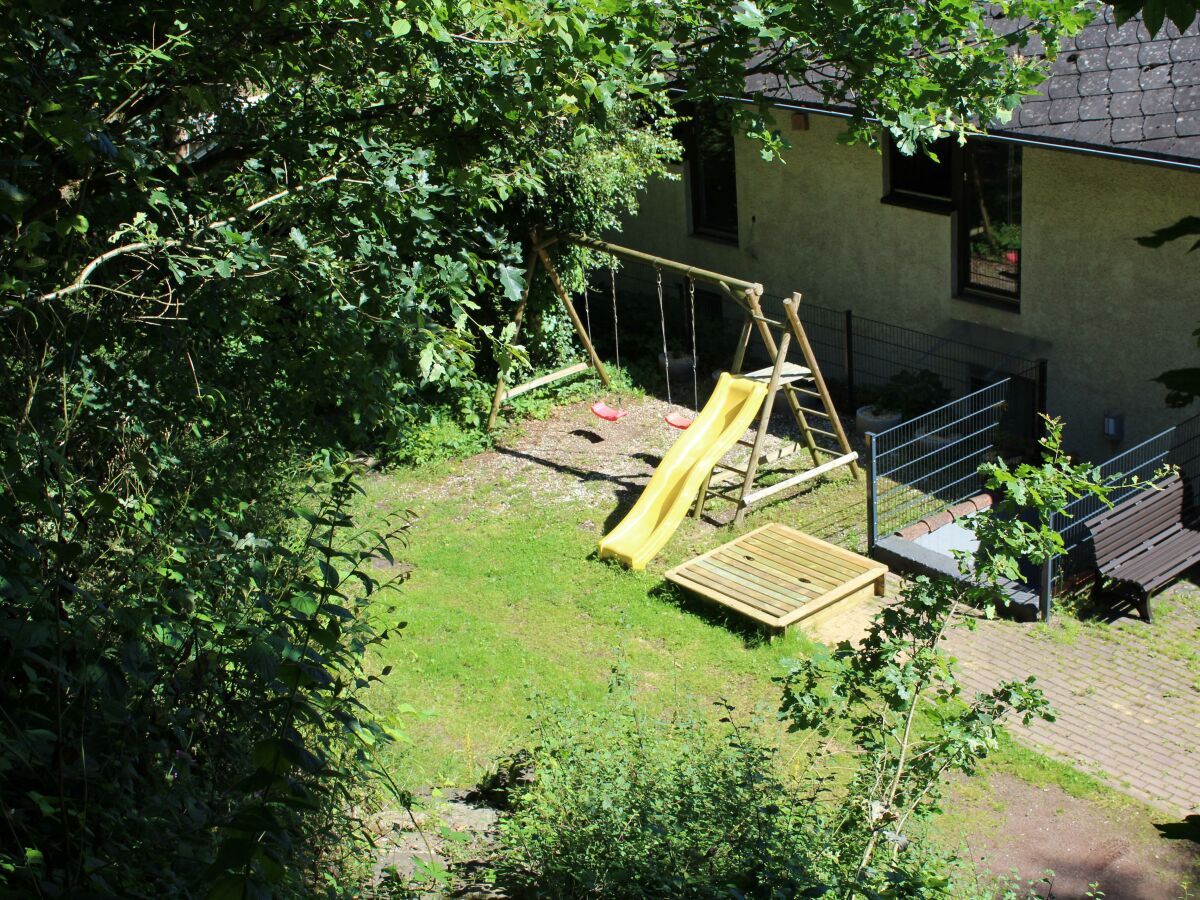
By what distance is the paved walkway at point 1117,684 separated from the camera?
25.3 ft

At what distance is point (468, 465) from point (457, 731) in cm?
471

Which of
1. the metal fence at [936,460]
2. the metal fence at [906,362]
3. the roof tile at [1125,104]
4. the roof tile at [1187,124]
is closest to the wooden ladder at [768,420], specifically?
the metal fence at [936,460]

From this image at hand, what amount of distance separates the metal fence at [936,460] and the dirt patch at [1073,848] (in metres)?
3.29

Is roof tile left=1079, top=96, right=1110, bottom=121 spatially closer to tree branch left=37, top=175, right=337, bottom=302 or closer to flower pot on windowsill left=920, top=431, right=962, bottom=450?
flower pot on windowsill left=920, top=431, right=962, bottom=450

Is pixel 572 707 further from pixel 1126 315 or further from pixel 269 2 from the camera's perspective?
pixel 1126 315

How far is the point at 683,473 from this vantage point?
11102mm

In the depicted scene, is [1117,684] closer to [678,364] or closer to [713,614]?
[713,614]

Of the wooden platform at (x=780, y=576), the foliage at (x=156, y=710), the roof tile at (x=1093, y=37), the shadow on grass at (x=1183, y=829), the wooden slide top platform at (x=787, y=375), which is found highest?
the roof tile at (x=1093, y=37)

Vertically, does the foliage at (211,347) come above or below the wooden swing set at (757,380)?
above

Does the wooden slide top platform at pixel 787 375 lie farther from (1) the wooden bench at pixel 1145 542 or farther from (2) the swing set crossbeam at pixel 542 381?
(1) the wooden bench at pixel 1145 542

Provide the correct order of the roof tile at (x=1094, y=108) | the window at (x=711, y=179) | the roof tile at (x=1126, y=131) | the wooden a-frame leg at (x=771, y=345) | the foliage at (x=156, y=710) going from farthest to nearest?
the window at (x=711, y=179) → the wooden a-frame leg at (x=771, y=345) → the roof tile at (x=1094, y=108) → the roof tile at (x=1126, y=131) → the foliage at (x=156, y=710)

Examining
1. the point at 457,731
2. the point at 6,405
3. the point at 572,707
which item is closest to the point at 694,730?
the point at 572,707

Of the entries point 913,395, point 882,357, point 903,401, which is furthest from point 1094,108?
point 882,357

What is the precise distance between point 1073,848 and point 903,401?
20.8ft
